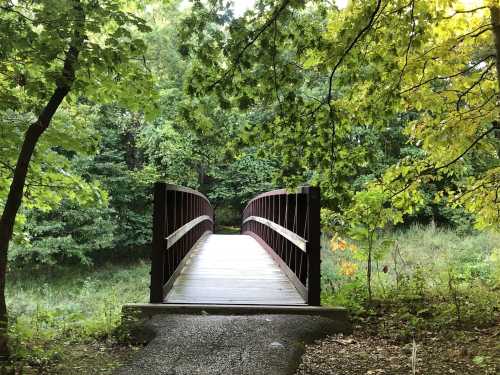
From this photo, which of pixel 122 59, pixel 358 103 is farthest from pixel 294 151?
pixel 122 59

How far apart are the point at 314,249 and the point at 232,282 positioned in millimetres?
1928

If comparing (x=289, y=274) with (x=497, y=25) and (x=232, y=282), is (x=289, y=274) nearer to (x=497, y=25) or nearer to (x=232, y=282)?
(x=232, y=282)

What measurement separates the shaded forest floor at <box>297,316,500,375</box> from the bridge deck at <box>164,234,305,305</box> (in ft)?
3.40

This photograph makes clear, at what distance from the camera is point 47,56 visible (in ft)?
13.6

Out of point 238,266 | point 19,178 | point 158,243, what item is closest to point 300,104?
point 158,243

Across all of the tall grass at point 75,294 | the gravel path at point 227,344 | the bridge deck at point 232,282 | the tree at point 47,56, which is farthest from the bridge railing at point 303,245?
the tree at point 47,56

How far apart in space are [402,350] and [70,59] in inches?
162

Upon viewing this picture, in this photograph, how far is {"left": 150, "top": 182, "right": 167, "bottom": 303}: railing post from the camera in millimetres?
5449

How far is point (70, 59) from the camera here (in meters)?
4.30

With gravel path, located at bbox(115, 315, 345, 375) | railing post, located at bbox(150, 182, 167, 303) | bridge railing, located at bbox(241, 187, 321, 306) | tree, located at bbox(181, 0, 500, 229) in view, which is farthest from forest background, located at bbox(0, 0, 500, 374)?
gravel path, located at bbox(115, 315, 345, 375)

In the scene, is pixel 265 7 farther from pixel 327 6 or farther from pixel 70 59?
pixel 70 59

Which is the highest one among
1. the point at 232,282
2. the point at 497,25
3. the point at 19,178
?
the point at 497,25

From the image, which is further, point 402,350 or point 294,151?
point 294,151

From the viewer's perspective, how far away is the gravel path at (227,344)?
12.3 feet
